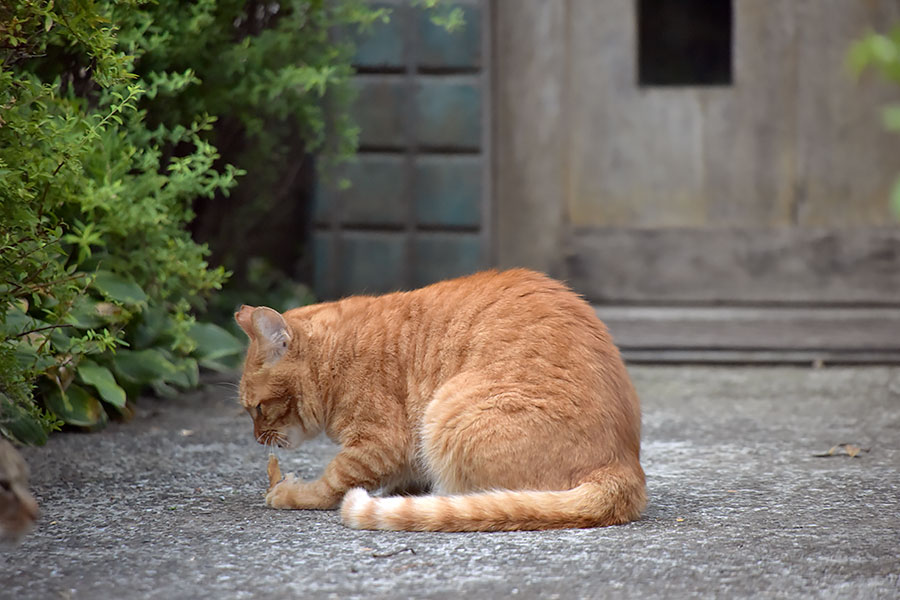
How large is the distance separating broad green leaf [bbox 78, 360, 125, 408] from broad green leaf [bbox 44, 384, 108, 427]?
4 cm

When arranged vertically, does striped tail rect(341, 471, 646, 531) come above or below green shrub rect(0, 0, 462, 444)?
below

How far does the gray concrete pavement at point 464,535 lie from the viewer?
6.61 feet

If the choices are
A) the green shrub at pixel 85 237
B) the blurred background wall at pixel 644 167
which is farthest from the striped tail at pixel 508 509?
the blurred background wall at pixel 644 167

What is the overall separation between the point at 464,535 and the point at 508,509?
11 cm

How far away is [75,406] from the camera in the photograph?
3.38 meters

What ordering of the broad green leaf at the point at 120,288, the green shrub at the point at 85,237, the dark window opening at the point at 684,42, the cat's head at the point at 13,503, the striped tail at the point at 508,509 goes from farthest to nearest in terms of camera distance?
the dark window opening at the point at 684,42 < the broad green leaf at the point at 120,288 < the green shrub at the point at 85,237 < the striped tail at the point at 508,509 < the cat's head at the point at 13,503

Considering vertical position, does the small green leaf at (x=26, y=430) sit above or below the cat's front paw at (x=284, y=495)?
above

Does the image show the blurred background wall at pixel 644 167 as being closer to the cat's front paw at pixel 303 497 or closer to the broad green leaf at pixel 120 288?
the broad green leaf at pixel 120 288

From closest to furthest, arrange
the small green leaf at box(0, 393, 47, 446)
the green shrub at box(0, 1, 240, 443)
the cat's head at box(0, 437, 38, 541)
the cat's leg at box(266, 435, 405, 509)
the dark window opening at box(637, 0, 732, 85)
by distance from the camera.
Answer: the cat's head at box(0, 437, 38, 541) < the green shrub at box(0, 1, 240, 443) < the cat's leg at box(266, 435, 405, 509) < the small green leaf at box(0, 393, 47, 446) < the dark window opening at box(637, 0, 732, 85)

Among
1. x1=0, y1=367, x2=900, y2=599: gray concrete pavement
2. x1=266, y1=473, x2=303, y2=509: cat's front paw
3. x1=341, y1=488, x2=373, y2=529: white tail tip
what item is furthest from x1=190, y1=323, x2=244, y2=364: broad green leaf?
x1=341, y1=488, x2=373, y2=529: white tail tip

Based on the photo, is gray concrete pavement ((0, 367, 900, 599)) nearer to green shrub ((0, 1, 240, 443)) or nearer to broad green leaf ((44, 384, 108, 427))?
broad green leaf ((44, 384, 108, 427))

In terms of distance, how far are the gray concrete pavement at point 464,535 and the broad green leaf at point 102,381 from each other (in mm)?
126

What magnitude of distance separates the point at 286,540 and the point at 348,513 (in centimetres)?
16

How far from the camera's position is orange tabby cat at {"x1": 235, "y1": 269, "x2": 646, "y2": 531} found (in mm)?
2363
